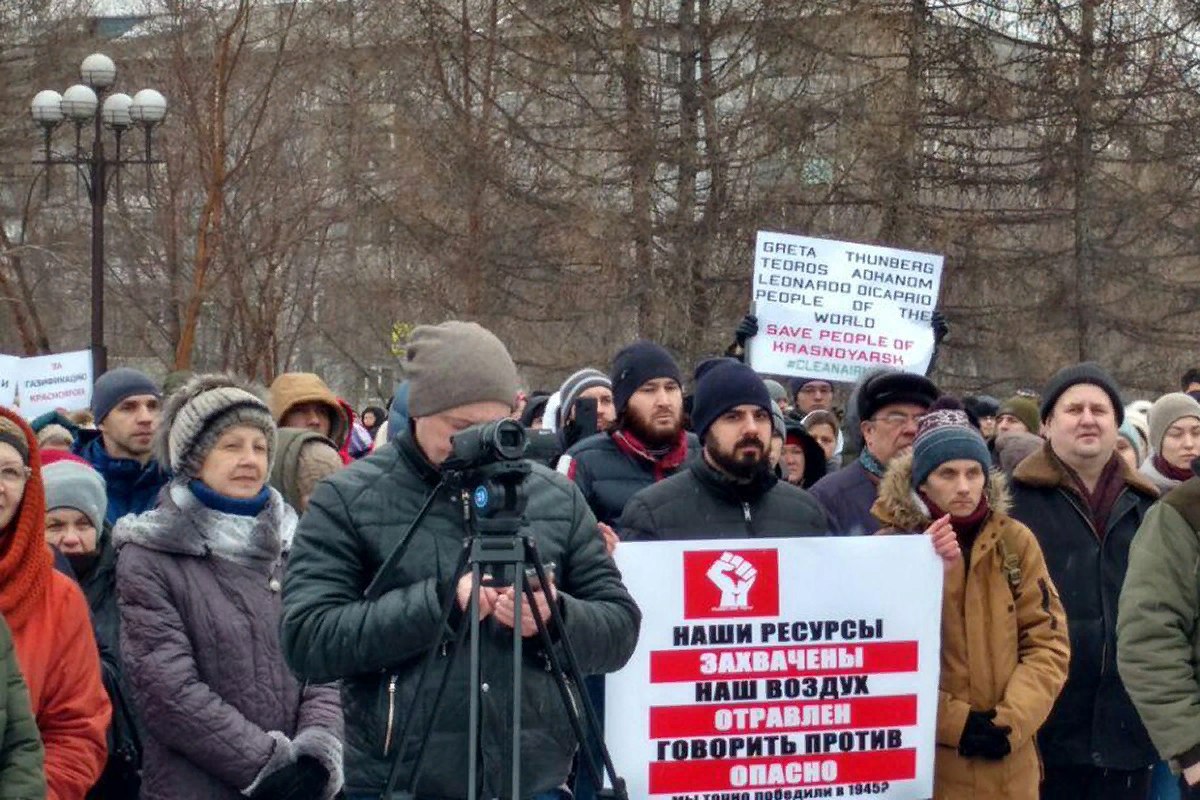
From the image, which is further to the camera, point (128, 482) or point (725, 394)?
point (128, 482)

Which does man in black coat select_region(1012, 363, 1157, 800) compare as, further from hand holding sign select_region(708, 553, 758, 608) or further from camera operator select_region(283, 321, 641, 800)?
camera operator select_region(283, 321, 641, 800)

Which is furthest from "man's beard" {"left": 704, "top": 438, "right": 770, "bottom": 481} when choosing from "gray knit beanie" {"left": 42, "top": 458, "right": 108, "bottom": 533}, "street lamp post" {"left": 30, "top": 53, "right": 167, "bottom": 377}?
"street lamp post" {"left": 30, "top": 53, "right": 167, "bottom": 377}

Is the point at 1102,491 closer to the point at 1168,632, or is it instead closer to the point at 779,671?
the point at 1168,632

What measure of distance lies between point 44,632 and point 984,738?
8.94ft

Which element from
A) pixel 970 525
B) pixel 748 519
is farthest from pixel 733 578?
pixel 970 525

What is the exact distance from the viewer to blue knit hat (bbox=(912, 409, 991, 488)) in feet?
18.7

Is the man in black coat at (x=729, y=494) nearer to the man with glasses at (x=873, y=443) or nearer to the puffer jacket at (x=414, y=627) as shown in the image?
the man with glasses at (x=873, y=443)

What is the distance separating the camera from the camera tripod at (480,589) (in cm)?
346

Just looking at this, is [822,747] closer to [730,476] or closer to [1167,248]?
[730,476]

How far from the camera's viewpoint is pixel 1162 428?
8.90m

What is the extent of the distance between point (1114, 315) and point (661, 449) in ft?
56.5

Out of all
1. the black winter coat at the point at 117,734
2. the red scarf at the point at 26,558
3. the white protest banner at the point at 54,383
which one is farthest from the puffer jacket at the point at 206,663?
the white protest banner at the point at 54,383

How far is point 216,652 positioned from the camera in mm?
5141

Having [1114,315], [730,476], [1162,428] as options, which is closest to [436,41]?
[1114,315]
